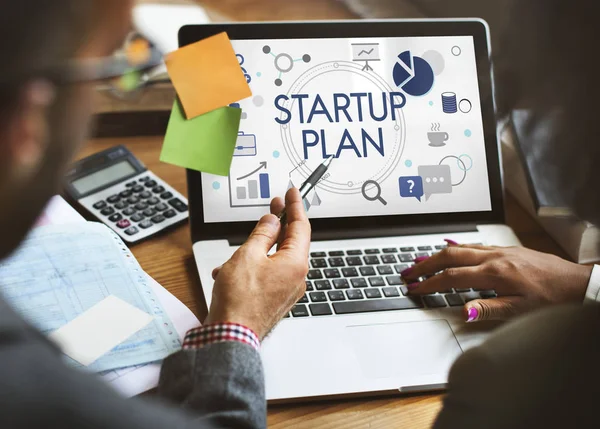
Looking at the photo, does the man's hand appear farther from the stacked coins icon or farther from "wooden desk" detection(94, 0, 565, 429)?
the stacked coins icon

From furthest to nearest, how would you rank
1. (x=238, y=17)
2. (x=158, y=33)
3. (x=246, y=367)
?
1. (x=238, y=17)
2. (x=158, y=33)
3. (x=246, y=367)

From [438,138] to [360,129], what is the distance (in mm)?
113

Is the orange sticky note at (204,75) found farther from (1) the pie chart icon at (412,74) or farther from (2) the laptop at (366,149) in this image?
(1) the pie chart icon at (412,74)

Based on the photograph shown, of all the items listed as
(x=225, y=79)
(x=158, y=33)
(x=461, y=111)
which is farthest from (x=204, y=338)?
(x=158, y=33)

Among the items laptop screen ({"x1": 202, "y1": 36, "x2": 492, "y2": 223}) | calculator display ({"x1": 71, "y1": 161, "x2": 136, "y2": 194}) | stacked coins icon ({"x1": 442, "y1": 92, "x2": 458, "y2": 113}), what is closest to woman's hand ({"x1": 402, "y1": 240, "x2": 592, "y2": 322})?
laptop screen ({"x1": 202, "y1": 36, "x2": 492, "y2": 223})

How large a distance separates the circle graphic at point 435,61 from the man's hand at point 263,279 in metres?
0.33

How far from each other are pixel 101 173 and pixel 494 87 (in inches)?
22.9

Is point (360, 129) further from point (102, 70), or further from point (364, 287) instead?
point (102, 70)

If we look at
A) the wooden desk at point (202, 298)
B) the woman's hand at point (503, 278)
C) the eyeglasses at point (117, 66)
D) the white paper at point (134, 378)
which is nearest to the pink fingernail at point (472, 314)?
the woman's hand at point (503, 278)

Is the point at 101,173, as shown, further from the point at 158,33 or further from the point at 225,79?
the point at 158,33

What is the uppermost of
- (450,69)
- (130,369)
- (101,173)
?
(450,69)

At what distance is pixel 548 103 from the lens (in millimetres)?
488

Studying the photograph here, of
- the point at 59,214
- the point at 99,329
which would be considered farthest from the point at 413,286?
the point at 59,214

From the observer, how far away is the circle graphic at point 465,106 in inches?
38.0
